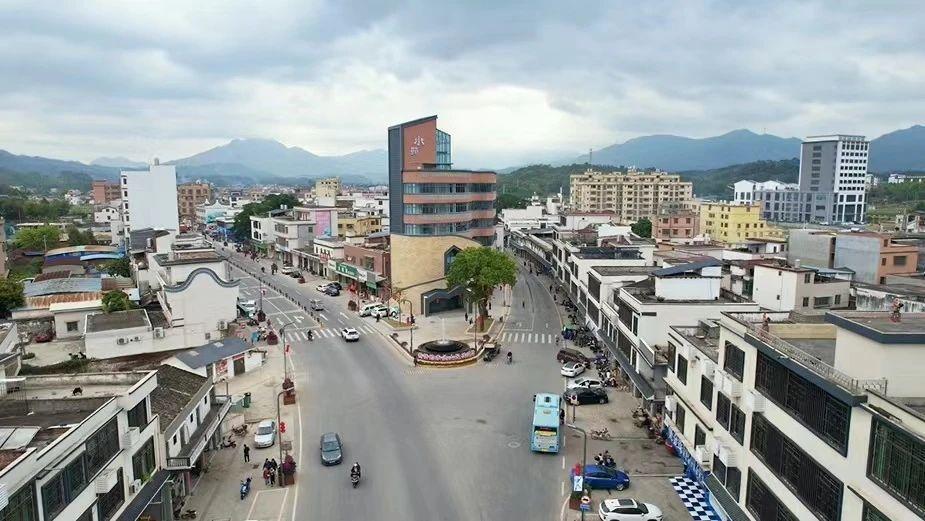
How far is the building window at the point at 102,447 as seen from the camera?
1697 centimetres

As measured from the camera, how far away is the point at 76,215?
153 metres

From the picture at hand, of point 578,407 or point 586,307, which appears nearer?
point 578,407

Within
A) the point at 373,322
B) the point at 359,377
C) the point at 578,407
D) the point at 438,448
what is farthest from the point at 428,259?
the point at 438,448

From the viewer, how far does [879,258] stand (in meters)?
48.4

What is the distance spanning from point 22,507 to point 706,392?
2168cm

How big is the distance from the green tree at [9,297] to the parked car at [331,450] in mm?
35870

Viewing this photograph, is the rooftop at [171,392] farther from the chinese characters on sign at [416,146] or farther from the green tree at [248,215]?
the green tree at [248,215]

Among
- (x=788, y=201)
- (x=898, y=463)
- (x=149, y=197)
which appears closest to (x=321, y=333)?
(x=898, y=463)

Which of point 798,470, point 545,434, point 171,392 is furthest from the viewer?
point 545,434

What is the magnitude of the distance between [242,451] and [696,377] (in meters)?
20.4

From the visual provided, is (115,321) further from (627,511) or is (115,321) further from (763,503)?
(763,503)

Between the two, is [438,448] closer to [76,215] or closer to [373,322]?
[373,322]

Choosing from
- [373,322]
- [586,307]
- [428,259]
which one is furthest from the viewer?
[428,259]

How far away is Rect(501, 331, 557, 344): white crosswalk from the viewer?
47469 mm
